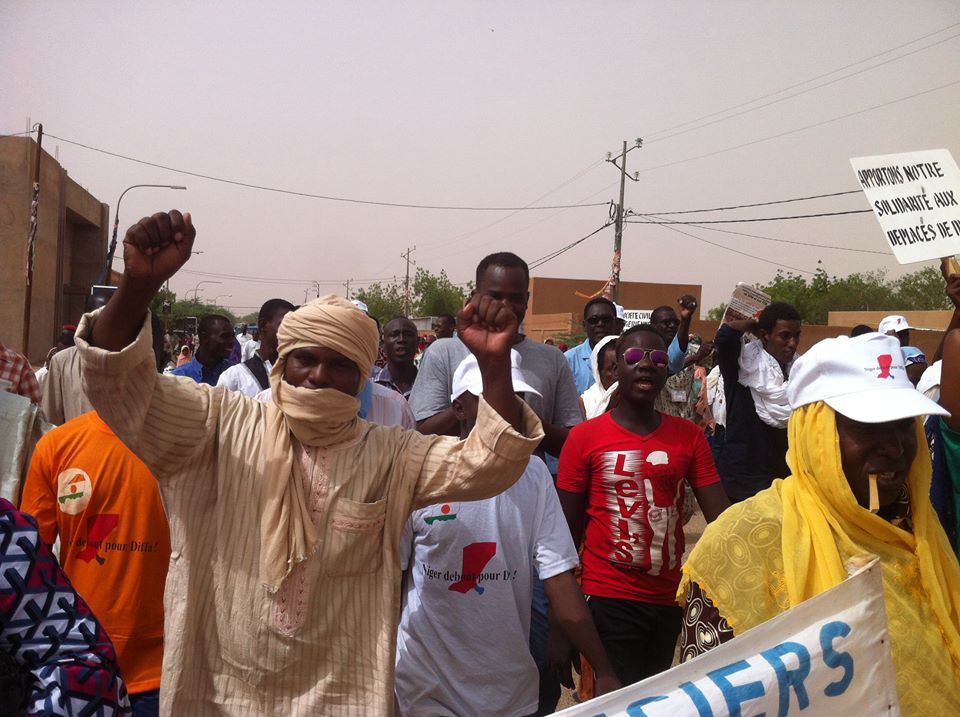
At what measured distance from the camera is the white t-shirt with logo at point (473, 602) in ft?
9.09

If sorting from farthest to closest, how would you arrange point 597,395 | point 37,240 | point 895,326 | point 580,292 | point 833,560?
1. point 580,292
2. point 37,240
3. point 895,326
4. point 597,395
5. point 833,560

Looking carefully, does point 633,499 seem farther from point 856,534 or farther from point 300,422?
point 300,422

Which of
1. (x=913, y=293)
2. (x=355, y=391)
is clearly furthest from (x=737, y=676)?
(x=913, y=293)

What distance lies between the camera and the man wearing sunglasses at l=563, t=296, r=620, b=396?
22.2ft

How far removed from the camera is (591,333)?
7.12 m

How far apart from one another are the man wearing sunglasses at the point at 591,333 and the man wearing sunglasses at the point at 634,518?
9.49 feet

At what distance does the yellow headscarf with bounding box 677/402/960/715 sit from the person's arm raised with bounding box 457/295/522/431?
66 cm

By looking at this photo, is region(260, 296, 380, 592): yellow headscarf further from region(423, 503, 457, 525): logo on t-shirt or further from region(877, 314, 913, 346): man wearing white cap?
region(877, 314, 913, 346): man wearing white cap

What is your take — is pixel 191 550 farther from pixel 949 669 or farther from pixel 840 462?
pixel 949 669

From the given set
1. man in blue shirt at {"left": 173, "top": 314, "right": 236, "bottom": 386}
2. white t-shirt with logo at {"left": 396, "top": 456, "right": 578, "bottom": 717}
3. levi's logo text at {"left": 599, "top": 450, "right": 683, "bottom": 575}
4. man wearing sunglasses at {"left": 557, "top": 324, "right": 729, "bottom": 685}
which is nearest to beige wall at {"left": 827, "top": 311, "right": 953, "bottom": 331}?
man in blue shirt at {"left": 173, "top": 314, "right": 236, "bottom": 386}

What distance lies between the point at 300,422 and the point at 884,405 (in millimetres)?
1560

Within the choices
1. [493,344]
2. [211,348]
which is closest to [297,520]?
[493,344]

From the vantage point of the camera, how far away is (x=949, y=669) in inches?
86.3

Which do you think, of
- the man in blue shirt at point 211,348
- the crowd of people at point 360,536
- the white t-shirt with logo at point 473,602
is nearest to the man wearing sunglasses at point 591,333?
the man in blue shirt at point 211,348
